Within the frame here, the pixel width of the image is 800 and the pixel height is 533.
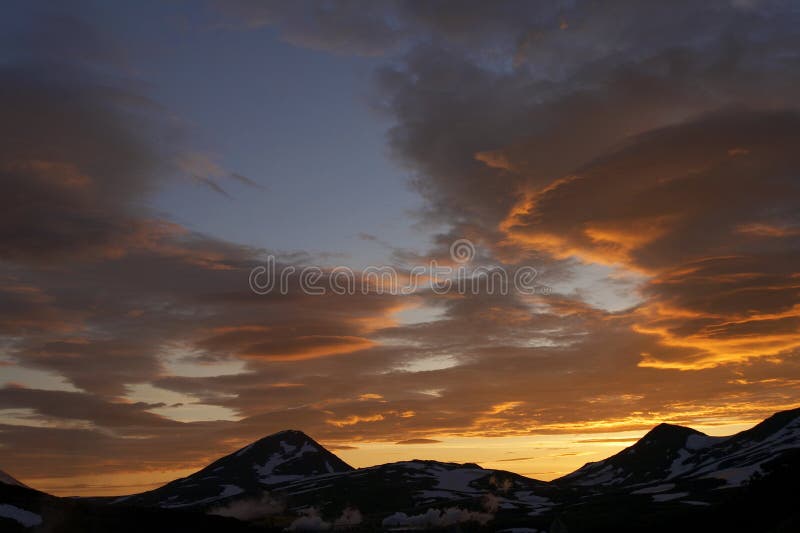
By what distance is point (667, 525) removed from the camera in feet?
436

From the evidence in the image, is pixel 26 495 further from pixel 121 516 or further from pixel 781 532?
pixel 781 532

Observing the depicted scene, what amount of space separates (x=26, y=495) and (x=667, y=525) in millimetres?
120934

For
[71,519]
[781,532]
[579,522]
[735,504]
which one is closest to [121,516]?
[71,519]

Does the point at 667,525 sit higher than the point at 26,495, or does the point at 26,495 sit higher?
the point at 26,495

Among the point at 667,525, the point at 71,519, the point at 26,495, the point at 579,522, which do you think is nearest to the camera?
the point at 71,519

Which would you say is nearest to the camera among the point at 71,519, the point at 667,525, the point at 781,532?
the point at 781,532

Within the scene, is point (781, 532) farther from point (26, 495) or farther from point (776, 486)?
point (26, 495)

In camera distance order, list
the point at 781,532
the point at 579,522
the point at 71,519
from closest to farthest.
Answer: the point at 781,532 → the point at 71,519 → the point at 579,522

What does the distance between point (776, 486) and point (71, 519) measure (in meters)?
120

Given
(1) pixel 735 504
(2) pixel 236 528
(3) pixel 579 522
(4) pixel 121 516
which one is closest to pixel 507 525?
(3) pixel 579 522

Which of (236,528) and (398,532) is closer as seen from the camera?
(236,528)

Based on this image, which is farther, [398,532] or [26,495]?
[398,532]

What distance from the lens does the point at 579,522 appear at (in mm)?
189250

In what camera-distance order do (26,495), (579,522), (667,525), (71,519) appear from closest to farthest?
(71,519)
(26,495)
(667,525)
(579,522)
